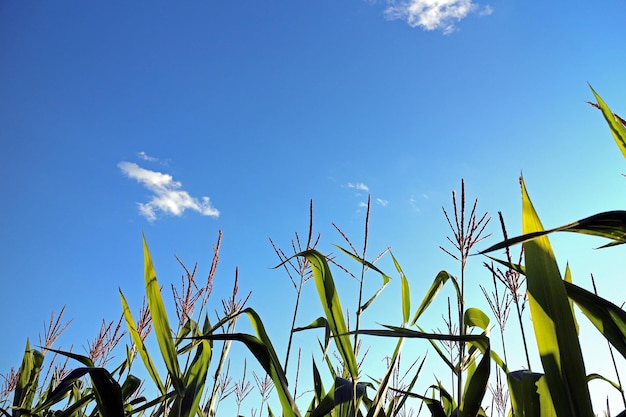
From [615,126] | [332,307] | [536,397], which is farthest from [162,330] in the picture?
[615,126]

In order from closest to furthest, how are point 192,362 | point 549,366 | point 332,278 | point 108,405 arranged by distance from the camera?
1. point 549,366
2. point 108,405
3. point 332,278
4. point 192,362

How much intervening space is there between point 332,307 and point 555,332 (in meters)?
0.58

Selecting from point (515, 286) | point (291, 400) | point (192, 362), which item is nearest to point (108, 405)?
point (192, 362)

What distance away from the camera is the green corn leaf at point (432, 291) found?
1447 millimetres

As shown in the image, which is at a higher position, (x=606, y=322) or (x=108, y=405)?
(x=606, y=322)

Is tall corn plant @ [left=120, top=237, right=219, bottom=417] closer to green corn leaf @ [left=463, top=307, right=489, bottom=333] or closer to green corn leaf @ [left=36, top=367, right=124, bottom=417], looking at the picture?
green corn leaf @ [left=36, top=367, right=124, bottom=417]

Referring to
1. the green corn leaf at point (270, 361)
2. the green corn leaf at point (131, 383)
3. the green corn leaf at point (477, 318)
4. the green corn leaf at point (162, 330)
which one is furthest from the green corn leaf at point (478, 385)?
the green corn leaf at point (131, 383)

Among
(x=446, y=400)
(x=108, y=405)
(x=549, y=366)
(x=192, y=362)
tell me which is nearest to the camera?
(x=549, y=366)

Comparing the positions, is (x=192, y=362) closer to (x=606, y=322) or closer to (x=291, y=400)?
(x=291, y=400)

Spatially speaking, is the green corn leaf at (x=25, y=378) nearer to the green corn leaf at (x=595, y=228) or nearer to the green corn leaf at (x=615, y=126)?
the green corn leaf at (x=595, y=228)

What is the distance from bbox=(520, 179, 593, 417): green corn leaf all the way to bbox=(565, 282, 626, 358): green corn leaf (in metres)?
0.12

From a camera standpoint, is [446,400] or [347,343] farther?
[446,400]

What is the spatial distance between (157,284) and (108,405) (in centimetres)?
32

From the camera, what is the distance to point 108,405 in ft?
3.44
